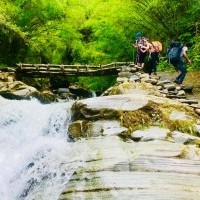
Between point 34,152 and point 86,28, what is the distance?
60.3 ft

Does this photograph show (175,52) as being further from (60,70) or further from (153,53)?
(60,70)

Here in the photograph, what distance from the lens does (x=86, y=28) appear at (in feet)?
87.3

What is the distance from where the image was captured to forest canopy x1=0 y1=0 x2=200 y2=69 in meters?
21.2

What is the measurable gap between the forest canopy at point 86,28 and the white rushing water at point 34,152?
8139 mm

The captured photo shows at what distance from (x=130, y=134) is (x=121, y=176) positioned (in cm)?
200

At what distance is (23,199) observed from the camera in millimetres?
7637

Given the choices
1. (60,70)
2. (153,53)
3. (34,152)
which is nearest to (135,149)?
(34,152)

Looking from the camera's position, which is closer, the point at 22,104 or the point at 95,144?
→ the point at 95,144

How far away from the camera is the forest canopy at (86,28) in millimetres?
21234

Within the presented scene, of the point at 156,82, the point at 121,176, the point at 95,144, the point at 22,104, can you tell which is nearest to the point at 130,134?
the point at 95,144

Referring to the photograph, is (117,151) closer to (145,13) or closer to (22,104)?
(22,104)

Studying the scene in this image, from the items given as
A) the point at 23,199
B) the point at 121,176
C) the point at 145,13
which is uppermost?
the point at 145,13

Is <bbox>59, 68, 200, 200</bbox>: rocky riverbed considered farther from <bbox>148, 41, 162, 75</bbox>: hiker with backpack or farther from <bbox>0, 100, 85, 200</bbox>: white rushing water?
<bbox>148, 41, 162, 75</bbox>: hiker with backpack

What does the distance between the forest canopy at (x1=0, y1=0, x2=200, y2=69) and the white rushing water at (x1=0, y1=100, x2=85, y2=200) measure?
814 centimetres
